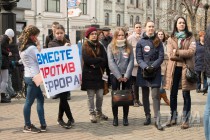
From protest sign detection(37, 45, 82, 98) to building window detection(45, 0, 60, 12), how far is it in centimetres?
4351

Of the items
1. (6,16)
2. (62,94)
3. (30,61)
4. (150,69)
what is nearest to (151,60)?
(150,69)

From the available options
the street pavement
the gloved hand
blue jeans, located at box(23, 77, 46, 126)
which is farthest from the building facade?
blue jeans, located at box(23, 77, 46, 126)

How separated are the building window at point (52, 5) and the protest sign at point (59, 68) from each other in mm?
43512

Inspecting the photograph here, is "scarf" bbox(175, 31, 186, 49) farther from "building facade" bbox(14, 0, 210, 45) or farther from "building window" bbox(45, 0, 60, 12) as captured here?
"building window" bbox(45, 0, 60, 12)

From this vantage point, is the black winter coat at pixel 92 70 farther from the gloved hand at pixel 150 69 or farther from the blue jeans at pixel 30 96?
the blue jeans at pixel 30 96

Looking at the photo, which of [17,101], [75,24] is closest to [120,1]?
[75,24]

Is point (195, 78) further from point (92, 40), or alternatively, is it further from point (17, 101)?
point (17, 101)

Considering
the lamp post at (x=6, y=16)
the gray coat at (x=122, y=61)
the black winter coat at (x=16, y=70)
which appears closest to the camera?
the gray coat at (x=122, y=61)

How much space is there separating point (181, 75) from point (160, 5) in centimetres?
5918

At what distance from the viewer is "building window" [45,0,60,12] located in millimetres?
49438

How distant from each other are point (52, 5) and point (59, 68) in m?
44.4

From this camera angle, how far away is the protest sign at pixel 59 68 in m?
6.61

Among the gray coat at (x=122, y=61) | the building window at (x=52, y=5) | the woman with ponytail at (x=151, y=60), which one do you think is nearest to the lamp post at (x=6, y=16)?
the gray coat at (x=122, y=61)

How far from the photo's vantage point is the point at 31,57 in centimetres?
645
